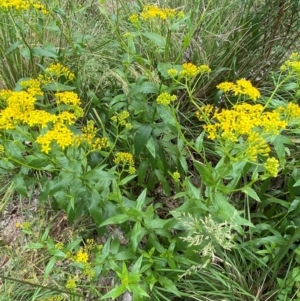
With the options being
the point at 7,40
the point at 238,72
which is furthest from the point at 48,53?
the point at 238,72

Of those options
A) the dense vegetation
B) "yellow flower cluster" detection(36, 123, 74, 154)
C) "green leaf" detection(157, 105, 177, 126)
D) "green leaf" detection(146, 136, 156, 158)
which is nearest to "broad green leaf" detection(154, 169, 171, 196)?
the dense vegetation

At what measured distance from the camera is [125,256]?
5.76 ft

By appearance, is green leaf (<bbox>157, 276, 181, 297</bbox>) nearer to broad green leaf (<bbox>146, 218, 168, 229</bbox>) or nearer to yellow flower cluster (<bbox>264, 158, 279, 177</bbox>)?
broad green leaf (<bbox>146, 218, 168, 229</bbox>)

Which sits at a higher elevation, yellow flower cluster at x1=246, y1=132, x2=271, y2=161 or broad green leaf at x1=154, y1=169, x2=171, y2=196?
yellow flower cluster at x1=246, y1=132, x2=271, y2=161

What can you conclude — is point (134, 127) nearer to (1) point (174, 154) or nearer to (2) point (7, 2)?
(1) point (174, 154)

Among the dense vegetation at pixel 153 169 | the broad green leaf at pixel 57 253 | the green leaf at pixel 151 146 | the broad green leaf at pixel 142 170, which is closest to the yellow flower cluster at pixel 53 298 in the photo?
the dense vegetation at pixel 153 169

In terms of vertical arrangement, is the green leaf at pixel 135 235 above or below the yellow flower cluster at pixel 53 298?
above

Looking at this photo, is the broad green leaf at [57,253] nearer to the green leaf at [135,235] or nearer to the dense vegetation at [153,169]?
the dense vegetation at [153,169]

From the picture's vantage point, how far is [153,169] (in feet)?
6.74

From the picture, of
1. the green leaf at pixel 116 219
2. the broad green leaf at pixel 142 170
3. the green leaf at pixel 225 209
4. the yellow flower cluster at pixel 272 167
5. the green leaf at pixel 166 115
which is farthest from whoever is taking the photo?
the broad green leaf at pixel 142 170

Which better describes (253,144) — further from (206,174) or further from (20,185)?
(20,185)

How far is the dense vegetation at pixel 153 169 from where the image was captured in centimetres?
155

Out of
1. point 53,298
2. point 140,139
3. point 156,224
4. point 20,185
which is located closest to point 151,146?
point 140,139

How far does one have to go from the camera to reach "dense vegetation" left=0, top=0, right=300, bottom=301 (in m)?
1.55
